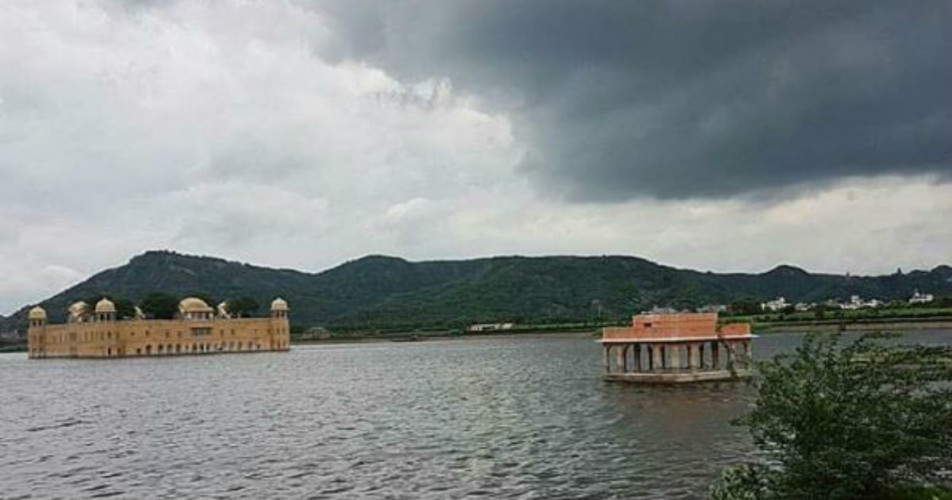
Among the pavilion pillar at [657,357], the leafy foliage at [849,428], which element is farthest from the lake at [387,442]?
the leafy foliage at [849,428]

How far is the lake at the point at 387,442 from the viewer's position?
34.2 metres

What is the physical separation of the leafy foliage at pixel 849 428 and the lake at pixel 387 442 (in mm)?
8799

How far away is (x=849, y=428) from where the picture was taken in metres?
20.2

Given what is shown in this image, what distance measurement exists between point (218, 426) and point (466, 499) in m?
30.1

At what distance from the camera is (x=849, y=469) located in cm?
1964

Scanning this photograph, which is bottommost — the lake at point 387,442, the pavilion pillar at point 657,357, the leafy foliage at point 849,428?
the lake at point 387,442

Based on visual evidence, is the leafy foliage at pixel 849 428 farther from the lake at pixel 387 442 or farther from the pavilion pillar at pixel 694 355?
the pavilion pillar at pixel 694 355

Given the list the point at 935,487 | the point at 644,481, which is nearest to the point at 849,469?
the point at 935,487

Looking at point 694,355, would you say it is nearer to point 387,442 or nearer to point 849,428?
point 387,442

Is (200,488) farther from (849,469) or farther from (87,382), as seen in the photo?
(87,382)

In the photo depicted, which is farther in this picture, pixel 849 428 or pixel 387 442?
pixel 387 442

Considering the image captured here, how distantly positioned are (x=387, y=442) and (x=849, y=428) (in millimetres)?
28847

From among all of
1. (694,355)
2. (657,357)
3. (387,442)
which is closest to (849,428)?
(387,442)

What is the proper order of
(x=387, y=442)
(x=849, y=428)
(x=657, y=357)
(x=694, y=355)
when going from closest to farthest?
(x=849, y=428) < (x=387, y=442) < (x=694, y=355) < (x=657, y=357)
